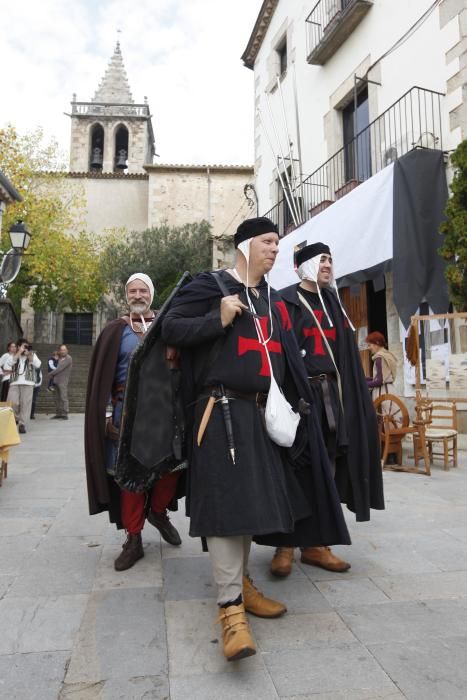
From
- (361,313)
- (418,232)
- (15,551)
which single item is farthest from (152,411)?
(361,313)

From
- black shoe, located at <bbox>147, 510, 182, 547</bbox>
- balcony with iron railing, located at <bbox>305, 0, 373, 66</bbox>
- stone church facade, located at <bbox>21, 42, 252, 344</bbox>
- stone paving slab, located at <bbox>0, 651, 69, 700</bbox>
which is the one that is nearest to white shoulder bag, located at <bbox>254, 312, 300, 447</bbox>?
stone paving slab, located at <bbox>0, 651, 69, 700</bbox>

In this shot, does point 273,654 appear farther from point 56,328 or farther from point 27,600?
point 56,328

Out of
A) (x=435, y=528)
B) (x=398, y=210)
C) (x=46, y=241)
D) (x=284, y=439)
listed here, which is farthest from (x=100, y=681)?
(x=46, y=241)

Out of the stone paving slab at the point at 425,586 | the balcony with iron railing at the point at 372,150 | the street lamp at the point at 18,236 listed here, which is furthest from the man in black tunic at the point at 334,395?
the street lamp at the point at 18,236

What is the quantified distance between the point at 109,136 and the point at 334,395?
121 ft

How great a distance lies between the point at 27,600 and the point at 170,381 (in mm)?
1292

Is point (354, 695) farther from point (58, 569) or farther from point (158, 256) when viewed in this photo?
point (158, 256)

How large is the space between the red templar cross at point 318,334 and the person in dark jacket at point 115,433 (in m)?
0.95

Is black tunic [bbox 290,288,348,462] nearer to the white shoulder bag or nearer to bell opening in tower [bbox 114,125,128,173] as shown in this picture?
the white shoulder bag

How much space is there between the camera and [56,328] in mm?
28969

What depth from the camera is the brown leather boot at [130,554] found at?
3.07 m

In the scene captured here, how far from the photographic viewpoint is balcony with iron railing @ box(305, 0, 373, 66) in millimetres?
9594

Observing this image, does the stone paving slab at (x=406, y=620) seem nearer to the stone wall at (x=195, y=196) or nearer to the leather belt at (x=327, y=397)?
the leather belt at (x=327, y=397)

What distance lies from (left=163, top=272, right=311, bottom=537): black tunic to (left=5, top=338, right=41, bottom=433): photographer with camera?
8.24 metres
